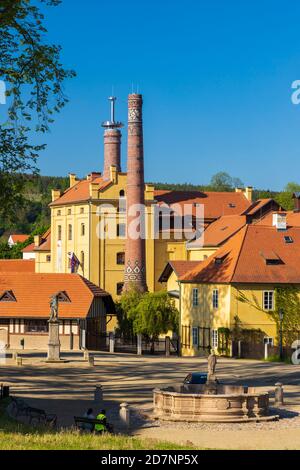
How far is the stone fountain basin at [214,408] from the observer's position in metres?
30.6

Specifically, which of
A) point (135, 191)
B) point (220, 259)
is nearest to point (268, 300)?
point (220, 259)

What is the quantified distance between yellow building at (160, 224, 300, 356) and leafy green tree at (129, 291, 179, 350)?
243cm

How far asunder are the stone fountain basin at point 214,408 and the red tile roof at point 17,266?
65.8 m

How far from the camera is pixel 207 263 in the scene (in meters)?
65.1

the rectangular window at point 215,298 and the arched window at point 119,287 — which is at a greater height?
the arched window at point 119,287

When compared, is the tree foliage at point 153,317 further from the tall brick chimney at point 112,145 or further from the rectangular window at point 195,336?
the tall brick chimney at point 112,145

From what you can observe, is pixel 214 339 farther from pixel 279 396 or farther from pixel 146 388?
pixel 279 396

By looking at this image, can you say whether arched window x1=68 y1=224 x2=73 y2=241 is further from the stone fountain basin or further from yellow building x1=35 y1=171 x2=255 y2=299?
the stone fountain basin

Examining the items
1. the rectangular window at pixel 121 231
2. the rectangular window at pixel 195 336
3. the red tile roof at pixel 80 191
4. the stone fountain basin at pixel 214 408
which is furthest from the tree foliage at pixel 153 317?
the stone fountain basin at pixel 214 408

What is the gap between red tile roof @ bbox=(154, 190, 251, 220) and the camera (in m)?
97.2

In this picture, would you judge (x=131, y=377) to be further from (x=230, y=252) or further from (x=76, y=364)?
(x=230, y=252)

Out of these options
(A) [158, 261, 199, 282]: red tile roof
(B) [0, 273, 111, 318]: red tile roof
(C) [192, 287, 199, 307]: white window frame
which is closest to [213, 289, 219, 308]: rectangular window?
(C) [192, 287, 199, 307]: white window frame
